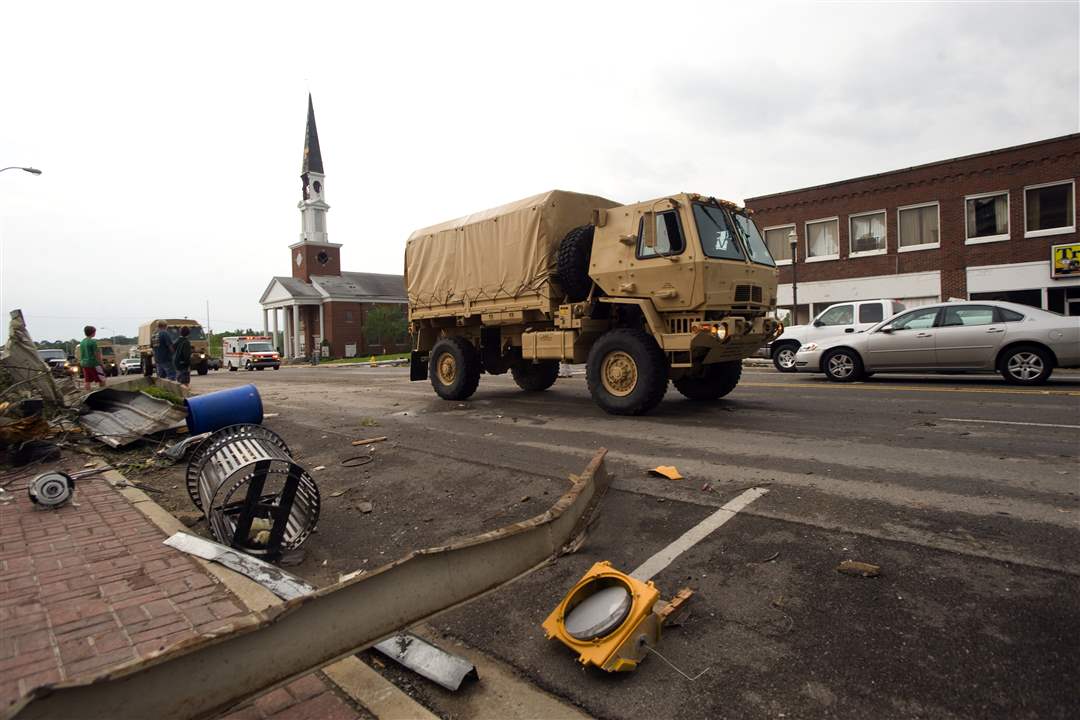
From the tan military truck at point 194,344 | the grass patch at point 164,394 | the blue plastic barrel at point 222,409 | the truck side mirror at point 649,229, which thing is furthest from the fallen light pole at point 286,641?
the tan military truck at point 194,344

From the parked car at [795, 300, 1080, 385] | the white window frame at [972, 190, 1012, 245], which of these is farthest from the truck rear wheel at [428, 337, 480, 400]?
the white window frame at [972, 190, 1012, 245]

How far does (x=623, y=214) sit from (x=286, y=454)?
5.84 meters

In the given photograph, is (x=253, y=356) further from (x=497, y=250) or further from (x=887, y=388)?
(x=887, y=388)

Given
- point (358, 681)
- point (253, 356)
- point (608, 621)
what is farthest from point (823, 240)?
point (253, 356)

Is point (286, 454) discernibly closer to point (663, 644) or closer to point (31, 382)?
point (663, 644)

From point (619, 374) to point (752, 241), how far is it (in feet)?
9.47

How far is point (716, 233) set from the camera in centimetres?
844

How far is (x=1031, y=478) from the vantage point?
4711 millimetres

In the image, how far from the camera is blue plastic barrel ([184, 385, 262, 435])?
7621mm

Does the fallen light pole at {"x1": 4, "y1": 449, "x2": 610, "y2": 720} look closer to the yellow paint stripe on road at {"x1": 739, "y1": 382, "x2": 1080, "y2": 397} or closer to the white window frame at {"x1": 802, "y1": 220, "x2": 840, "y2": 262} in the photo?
the yellow paint stripe on road at {"x1": 739, "y1": 382, "x2": 1080, "y2": 397}

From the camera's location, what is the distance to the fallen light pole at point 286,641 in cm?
177

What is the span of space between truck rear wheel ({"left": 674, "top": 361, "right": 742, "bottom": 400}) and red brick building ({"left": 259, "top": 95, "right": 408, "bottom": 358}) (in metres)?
52.8

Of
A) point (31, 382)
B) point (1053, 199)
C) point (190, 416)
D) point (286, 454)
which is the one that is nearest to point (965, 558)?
point (286, 454)

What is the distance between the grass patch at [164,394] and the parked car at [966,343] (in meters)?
12.2
